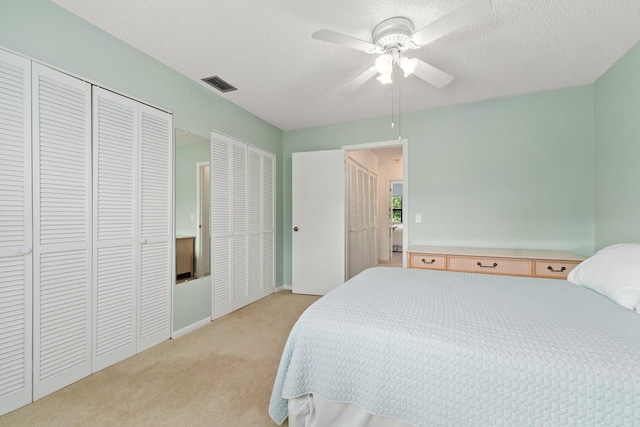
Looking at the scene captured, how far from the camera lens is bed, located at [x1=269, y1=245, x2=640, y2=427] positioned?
2.93 feet

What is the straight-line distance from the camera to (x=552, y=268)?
2566mm

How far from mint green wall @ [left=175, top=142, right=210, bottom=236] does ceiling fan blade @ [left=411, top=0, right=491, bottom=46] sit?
220 centimetres

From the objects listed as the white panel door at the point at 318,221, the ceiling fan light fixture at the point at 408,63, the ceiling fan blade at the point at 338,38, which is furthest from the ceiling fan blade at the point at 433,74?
the white panel door at the point at 318,221

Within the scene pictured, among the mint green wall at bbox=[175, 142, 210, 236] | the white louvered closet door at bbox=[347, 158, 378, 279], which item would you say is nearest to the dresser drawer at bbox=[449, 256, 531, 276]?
the white louvered closet door at bbox=[347, 158, 378, 279]

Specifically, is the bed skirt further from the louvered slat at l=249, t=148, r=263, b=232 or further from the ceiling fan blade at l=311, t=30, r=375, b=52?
the louvered slat at l=249, t=148, r=263, b=232

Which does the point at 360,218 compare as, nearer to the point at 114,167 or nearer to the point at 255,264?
the point at 255,264

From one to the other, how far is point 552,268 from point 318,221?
8.73 ft

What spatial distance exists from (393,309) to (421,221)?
2400 millimetres

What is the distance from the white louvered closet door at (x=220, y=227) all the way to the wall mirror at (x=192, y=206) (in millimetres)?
84

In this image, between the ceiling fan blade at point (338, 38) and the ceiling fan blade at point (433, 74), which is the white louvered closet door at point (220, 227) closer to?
the ceiling fan blade at point (338, 38)

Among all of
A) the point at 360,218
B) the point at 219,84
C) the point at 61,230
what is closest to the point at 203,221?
the point at 61,230

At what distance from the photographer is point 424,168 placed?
352cm

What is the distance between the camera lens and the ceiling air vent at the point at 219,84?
2.71 meters

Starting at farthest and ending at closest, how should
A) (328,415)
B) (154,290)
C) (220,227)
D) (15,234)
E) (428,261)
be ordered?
(220,227)
(428,261)
(154,290)
(15,234)
(328,415)
